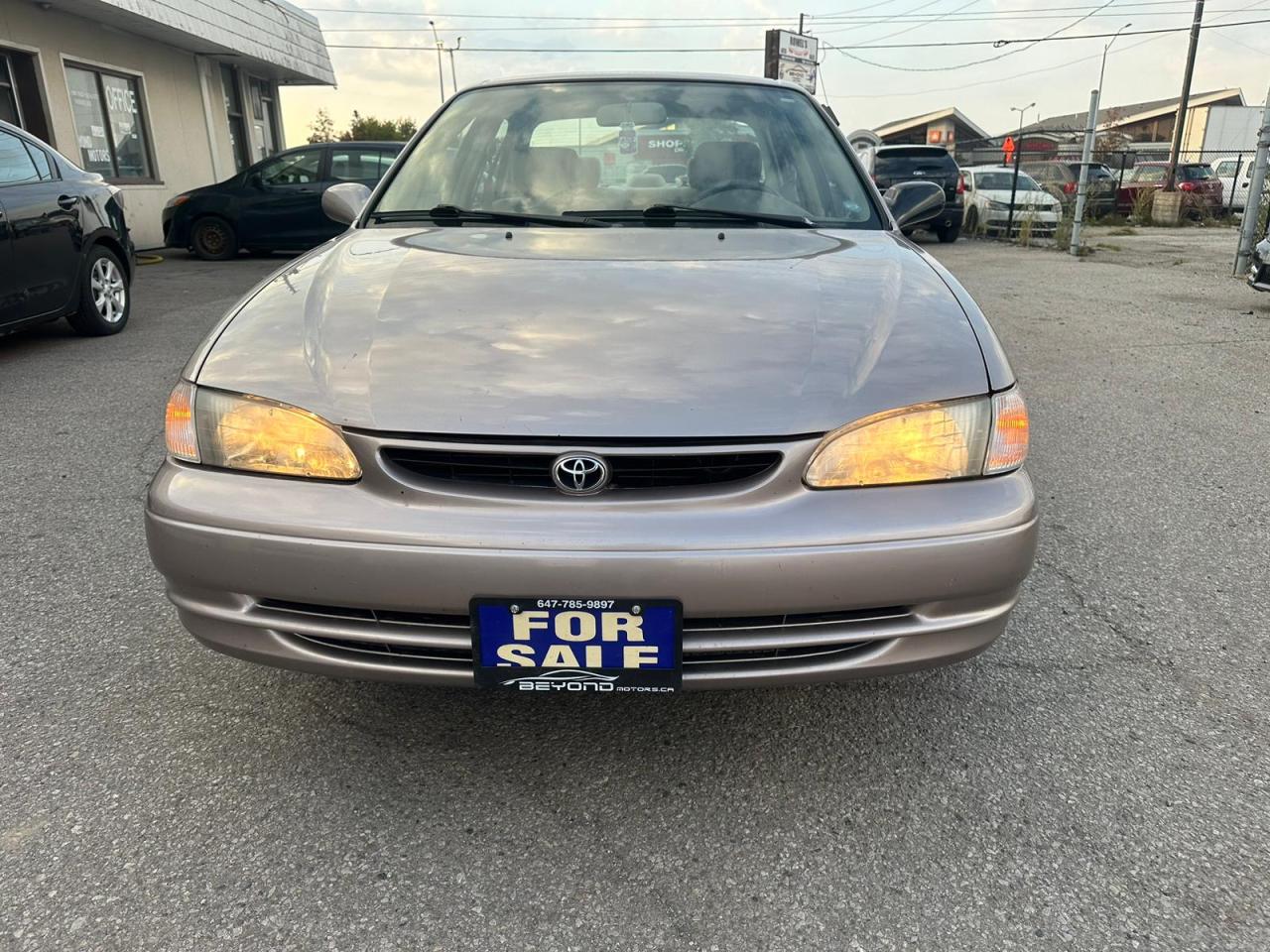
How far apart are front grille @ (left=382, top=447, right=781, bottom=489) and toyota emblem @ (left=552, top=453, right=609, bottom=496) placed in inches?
0.7

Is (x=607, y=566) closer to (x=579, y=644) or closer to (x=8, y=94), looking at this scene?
(x=579, y=644)

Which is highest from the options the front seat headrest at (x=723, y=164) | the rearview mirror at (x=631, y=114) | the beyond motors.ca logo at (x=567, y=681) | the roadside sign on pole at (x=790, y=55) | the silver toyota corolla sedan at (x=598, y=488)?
the roadside sign on pole at (x=790, y=55)

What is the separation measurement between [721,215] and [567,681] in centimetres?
150

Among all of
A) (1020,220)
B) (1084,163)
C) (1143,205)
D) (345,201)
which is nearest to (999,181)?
(1020,220)

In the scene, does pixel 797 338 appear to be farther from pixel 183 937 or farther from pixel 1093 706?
pixel 183 937

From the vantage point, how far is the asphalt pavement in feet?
4.95

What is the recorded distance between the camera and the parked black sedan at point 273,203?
1105 cm

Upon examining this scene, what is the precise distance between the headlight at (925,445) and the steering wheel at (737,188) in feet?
3.93

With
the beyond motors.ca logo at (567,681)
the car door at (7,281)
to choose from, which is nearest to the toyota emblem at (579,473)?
the beyond motors.ca logo at (567,681)

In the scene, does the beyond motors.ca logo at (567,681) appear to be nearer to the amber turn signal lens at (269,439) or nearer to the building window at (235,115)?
the amber turn signal lens at (269,439)

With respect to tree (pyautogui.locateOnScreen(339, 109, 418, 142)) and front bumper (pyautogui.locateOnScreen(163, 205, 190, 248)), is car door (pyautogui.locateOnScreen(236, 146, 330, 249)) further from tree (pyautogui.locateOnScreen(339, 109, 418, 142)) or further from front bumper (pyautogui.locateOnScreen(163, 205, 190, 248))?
tree (pyautogui.locateOnScreen(339, 109, 418, 142))

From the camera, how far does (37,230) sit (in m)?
5.42

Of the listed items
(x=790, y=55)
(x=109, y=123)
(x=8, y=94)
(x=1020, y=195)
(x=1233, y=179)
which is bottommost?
(x=1020, y=195)

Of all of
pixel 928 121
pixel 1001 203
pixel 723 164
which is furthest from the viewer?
pixel 928 121
